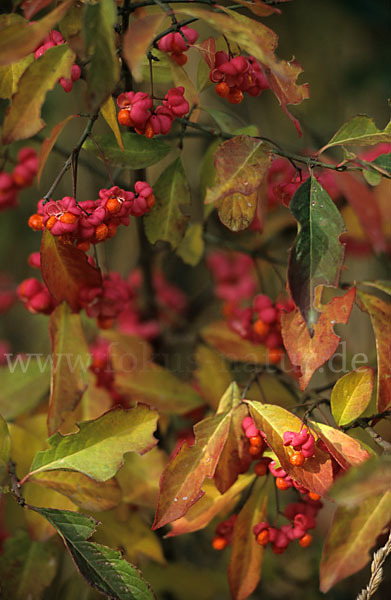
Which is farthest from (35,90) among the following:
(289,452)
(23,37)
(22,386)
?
(22,386)

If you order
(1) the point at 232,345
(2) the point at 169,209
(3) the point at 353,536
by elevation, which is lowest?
(1) the point at 232,345

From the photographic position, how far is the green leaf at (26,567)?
0.94 meters

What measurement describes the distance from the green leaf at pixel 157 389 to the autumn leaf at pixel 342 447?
38 cm

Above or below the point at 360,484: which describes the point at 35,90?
above

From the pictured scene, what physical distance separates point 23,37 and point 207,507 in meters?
0.66

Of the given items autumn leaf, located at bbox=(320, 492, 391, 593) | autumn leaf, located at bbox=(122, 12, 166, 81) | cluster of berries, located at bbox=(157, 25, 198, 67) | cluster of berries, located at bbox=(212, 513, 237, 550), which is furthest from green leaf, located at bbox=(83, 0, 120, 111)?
cluster of berries, located at bbox=(212, 513, 237, 550)

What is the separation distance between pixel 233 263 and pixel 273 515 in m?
0.73

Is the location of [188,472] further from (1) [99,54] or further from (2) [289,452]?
(1) [99,54]

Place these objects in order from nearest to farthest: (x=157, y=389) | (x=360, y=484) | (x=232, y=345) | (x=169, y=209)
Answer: (x=360, y=484)
(x=169, y=209)
(x=157, y=389)
(x=232, y=345)

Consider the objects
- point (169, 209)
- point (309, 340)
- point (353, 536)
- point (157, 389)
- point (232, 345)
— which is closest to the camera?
point (353, 536)

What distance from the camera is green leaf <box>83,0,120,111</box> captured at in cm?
58

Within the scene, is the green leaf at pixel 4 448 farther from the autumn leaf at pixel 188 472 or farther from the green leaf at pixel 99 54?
the green leaf at pixel 99 54

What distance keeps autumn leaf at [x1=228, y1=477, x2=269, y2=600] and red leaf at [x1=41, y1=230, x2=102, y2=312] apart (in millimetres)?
394

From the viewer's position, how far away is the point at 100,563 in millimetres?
732
